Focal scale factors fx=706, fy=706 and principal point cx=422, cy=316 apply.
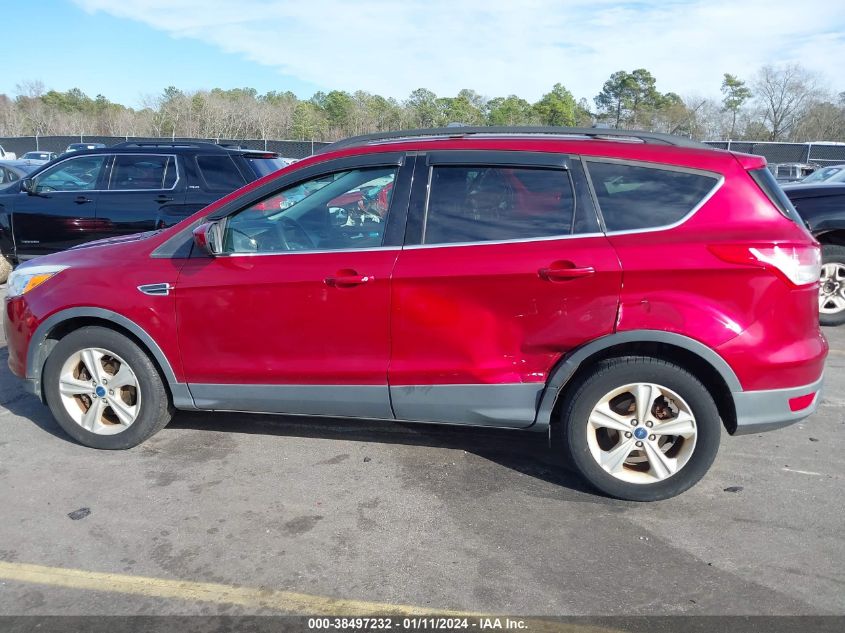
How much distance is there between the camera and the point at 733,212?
3543 millimetres

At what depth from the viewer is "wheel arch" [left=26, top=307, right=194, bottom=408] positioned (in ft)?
13.7

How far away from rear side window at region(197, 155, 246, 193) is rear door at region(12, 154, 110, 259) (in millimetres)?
1157

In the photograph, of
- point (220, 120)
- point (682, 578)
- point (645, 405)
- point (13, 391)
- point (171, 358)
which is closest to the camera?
point (682, 578)

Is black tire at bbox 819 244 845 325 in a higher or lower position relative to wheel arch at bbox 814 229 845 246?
lower

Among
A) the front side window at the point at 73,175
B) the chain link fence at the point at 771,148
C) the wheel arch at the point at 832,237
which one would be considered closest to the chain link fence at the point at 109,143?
the chain link fence at the point at 771,148

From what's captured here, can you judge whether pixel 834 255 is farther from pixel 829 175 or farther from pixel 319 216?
pixel 319 216

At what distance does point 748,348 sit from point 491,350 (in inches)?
50.0

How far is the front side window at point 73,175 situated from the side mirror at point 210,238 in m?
5.13

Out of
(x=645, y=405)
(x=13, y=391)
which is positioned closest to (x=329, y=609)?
(x=645, y=405)

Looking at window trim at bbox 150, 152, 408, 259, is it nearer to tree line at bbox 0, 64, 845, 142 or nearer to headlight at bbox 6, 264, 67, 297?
headlight at bbox 6, 264, 67, 297

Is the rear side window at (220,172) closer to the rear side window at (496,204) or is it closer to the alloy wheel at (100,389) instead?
the alloy wheel at (100,389)

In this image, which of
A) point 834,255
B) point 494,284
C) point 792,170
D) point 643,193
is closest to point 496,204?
point 494,284

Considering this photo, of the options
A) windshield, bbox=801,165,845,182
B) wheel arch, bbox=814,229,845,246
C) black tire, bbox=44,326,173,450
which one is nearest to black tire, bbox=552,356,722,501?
black tire, bbox=44,326,173,450

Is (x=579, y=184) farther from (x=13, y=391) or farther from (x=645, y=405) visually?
(x=13, y=391)
